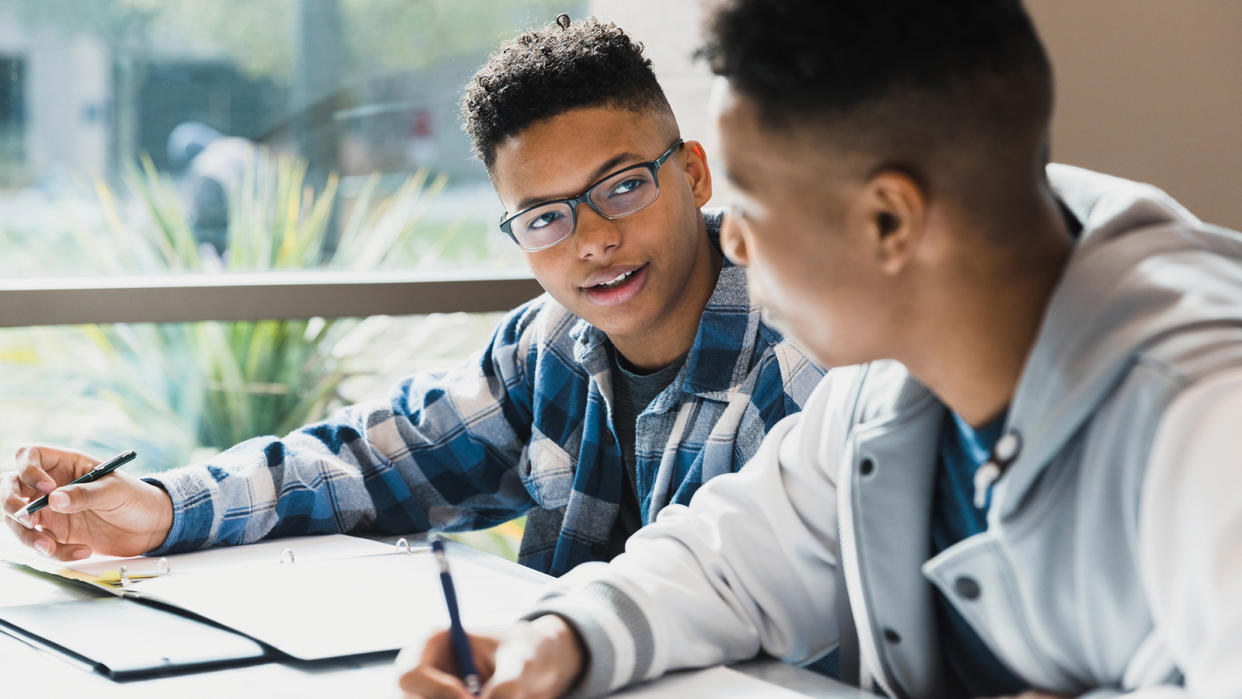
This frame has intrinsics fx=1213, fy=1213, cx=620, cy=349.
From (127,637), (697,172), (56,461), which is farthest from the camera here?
(697,172)

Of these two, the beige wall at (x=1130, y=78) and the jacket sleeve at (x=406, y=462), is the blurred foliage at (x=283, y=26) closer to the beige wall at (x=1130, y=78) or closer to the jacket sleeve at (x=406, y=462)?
the beige wall at (x=1130, y=78)

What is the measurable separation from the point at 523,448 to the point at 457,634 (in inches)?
35.9

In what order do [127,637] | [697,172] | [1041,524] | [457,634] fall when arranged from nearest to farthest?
[1041,524] → [457,634] → [127,637] → [697,172]

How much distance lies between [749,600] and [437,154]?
2.18 metres

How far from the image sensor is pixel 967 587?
0.90 metres

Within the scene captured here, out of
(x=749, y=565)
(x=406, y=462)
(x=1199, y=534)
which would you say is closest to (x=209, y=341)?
(x=406, y=462)

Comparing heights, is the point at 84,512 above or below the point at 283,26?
below

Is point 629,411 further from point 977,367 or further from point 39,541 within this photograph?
point 977,367

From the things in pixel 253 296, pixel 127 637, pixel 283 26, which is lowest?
pixel 127 637

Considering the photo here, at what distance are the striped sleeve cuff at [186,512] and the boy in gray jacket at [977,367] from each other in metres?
0.72

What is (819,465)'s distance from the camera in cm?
112

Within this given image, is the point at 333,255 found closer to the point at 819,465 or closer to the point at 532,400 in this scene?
the point at 532,400

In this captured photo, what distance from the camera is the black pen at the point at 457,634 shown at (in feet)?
2.95

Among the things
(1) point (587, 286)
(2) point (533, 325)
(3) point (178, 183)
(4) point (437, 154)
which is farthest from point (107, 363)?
(1) point (587, 286)
